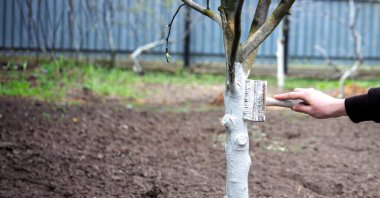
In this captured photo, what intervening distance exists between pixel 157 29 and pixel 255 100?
11084 mm

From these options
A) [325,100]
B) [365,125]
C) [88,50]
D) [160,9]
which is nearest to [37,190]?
[325,100]

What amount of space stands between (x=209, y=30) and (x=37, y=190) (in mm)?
10639

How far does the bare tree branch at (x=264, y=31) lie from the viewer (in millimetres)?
2666

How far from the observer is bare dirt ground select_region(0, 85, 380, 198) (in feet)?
12.6

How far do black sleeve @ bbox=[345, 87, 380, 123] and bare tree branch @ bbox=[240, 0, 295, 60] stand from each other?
458mm

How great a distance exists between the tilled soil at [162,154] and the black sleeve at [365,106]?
4.66 ft

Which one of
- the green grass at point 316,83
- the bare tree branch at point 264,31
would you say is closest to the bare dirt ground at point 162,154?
the bare tree branch at point 264,31

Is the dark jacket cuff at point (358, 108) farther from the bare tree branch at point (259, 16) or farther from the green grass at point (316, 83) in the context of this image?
the green grass at point (316, 83)

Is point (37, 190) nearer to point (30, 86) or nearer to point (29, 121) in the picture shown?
point (29, 121)

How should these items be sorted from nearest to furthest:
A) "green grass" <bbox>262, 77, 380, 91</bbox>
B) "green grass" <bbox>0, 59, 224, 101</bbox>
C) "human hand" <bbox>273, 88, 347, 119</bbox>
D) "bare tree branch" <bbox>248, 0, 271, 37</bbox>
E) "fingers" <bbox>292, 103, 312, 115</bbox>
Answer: "human hand" <bbox>273, 88, 347, 119</bbox>, "fingers" <bbox>292, 103, 312, 115</bbox>, "bare tree branch" <bbox>248, 0, 271, 37</bbox>, "green grass" <bbox>0, 59, 224, 101</bbox>, "green grass" <bbox>262, 77, 380, 91</bbox>

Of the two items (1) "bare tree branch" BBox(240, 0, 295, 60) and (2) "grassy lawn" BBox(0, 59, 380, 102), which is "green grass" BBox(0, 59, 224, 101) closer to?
(2) "grassy lawn" BBox(0, 59, 380, 102)

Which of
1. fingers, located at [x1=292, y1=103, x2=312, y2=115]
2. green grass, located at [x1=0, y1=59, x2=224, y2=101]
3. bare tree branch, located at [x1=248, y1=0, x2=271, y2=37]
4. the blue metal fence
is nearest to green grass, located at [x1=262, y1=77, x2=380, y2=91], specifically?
the blue metal fence

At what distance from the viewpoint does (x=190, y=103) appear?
8.50m

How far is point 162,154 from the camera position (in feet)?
16.4
